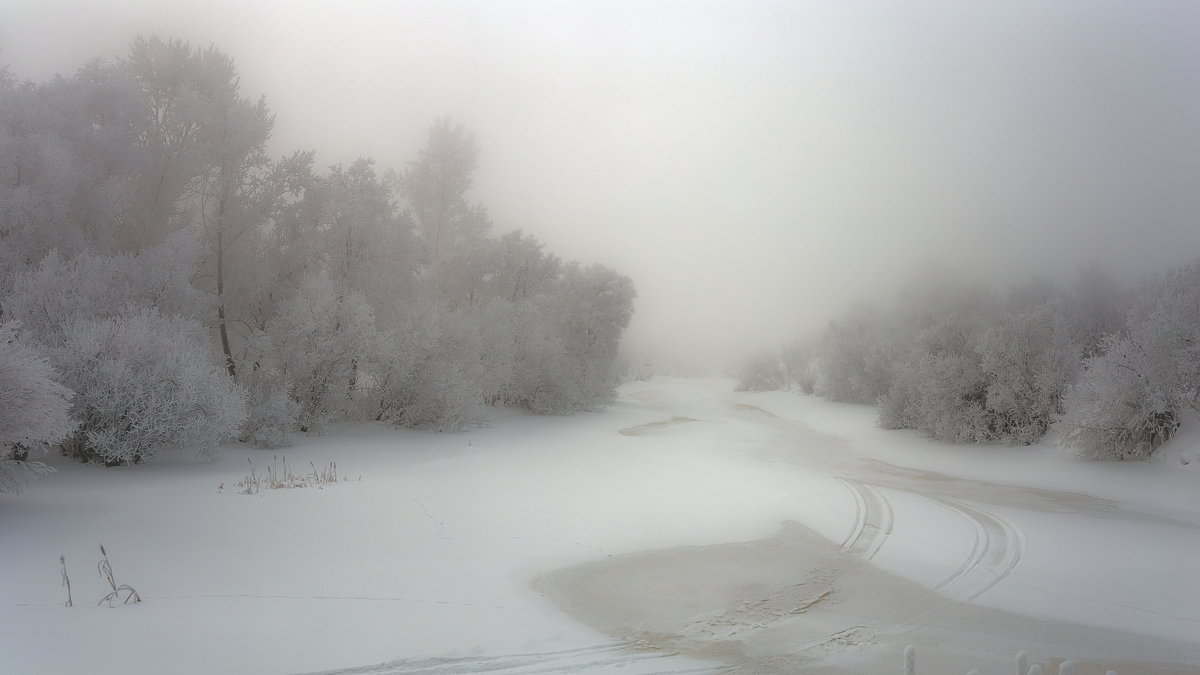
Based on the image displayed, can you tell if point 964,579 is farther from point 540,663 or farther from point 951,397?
point 951,397

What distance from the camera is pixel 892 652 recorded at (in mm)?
4770

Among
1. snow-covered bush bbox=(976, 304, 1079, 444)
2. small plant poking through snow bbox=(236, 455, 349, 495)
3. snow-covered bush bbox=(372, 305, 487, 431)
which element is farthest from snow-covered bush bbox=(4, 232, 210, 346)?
snow-covered bush bbox=(976, 304, 1079, 444)

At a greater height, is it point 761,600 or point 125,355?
point 125,355

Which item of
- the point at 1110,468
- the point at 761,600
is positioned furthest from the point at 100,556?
the point at 1110,468

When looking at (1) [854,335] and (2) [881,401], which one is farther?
(1) [854,335]

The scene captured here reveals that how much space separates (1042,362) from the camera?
15.2 meters

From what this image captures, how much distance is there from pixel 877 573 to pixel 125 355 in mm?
10296

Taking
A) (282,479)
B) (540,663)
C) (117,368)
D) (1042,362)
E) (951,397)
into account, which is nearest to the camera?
(540,663)

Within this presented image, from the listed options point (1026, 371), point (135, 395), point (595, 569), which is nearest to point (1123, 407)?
point (1026, 371)

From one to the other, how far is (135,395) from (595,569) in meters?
7.25

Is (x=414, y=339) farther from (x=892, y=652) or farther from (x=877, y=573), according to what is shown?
(x=892, y=652)

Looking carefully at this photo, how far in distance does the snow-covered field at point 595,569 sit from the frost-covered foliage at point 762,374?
89.0 feet

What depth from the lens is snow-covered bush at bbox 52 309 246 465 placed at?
9234mm

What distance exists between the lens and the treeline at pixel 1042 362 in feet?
37.2
